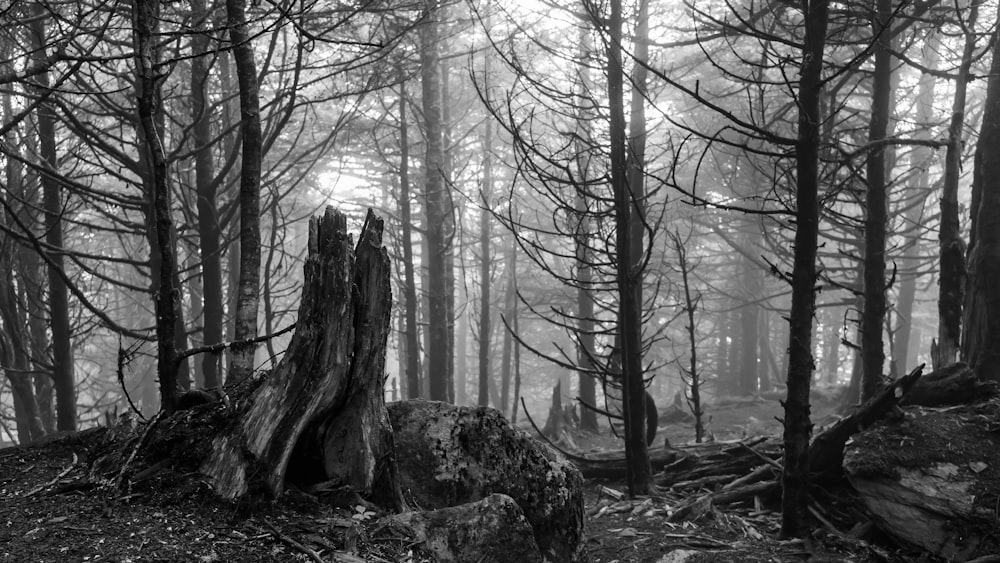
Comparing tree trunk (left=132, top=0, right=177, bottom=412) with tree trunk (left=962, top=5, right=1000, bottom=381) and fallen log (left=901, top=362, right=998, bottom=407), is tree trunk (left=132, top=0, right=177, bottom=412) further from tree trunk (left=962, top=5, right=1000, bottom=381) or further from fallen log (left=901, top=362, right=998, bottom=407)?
tree trunk (left=962, top=5, right=1000, bottom=381)

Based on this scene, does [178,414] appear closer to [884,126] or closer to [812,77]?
[812,77]

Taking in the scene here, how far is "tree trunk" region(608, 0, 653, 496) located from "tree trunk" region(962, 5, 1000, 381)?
12.6ft

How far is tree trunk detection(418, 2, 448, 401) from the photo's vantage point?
43.8 feet

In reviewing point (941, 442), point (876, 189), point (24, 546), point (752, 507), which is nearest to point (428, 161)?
point (876, 189)

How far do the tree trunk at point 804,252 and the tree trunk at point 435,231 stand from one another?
354 inches

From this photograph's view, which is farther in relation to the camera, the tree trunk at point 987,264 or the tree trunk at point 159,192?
the tree trunk at point 987,264

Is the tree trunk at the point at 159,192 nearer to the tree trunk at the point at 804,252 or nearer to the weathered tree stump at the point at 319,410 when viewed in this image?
the weathered tree stump at the point at 319,410

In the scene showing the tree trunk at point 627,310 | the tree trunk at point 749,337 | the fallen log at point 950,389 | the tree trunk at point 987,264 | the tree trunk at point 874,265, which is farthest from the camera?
the tree trunk at point 749,337

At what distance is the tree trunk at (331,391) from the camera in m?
3.13

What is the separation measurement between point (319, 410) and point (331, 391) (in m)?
0.11

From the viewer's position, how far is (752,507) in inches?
246

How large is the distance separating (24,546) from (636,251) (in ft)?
32.4

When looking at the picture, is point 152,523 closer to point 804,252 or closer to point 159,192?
point 159,192

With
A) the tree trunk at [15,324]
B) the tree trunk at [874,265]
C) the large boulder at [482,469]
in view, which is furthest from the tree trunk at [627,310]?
the tree trunk at [15,324]
